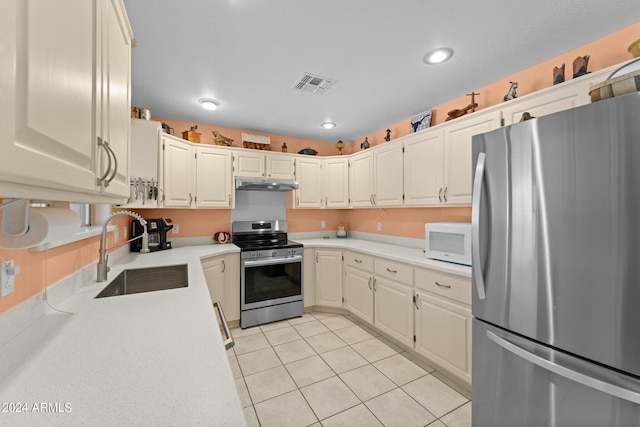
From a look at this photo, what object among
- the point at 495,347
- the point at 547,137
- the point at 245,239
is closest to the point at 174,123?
the point at 245,239

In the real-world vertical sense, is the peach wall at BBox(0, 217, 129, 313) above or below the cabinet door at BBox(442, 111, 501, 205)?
below

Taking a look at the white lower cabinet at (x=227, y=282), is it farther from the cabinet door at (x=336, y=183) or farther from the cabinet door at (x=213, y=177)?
the cabinet door at (x=336, y=183)

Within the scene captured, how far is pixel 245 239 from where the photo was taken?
11.2 ft

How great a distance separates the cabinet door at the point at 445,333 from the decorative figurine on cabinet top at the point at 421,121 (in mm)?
1712

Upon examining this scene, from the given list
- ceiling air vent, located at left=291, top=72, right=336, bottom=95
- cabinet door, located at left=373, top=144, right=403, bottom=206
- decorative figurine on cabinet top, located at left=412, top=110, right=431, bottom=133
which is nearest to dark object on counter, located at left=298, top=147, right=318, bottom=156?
cabinet door, located at left=373, top=144, right=403, bottom=206

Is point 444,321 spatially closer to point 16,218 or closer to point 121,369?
point 121,369

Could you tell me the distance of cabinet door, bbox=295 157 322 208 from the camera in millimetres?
3518

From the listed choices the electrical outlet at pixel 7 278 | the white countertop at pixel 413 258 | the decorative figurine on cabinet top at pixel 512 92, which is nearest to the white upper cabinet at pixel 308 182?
the white countertop at pixel 413 258

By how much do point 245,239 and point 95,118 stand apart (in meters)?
2.81

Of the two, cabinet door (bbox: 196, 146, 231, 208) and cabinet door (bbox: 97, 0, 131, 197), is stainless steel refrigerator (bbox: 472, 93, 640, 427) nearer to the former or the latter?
cabinet door (bbox: 97, 0, 131, 197)

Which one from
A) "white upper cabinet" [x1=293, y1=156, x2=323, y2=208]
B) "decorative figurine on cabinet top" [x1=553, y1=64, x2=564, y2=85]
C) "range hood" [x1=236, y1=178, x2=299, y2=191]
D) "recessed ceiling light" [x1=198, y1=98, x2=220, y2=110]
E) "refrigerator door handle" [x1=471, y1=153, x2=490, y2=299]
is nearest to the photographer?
"refrigerator door handle" [x1=471, y1=153, x2=490, y2=299]

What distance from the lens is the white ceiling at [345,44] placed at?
1401 millimetres

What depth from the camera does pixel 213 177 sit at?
3.01 metres

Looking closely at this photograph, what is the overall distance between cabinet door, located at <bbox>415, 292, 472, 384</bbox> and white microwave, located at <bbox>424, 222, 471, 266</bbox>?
1.18 feet
